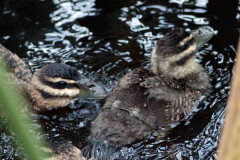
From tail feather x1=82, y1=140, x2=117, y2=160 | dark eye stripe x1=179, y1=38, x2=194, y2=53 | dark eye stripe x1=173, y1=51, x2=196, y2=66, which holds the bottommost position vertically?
tail feather x1=82, y1=140, x2=117, y2=160

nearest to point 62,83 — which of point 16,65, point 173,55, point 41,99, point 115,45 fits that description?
point 41,99

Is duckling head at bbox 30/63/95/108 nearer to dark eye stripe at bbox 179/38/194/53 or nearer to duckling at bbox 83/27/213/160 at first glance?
duckling at bbox 83/27/213/160

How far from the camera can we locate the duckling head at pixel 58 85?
3.87m

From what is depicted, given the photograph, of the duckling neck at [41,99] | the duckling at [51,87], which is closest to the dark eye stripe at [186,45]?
the duckling at [51,87]

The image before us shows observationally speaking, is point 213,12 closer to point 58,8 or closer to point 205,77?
point 205,77

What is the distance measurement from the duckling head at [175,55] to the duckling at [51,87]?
2.32ft

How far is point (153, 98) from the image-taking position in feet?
11.8

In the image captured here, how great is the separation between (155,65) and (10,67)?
1455mm

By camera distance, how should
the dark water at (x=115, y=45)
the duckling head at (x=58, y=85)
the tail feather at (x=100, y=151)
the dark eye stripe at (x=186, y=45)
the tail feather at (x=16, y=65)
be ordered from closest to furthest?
the tail feather at (x=100, y=151) → the dark water at (x=115, y=45) → the duckling head at (x=58, y=85) → the dark eye stripe at (x=186, y=45) → the tail feather at (x=16, y=65)

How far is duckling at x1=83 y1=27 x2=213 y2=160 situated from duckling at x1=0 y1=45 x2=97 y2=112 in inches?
15.9

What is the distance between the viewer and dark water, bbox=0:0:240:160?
3.60 m

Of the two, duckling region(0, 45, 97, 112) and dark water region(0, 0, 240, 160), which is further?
duckling region(0, 45, 97, 112)

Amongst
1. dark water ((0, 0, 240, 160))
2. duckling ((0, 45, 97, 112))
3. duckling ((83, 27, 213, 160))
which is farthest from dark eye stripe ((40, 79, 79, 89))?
duckling ((83, 27, 213, 160))

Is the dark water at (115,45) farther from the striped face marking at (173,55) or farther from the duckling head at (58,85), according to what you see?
the striped face marking at (173,55)
